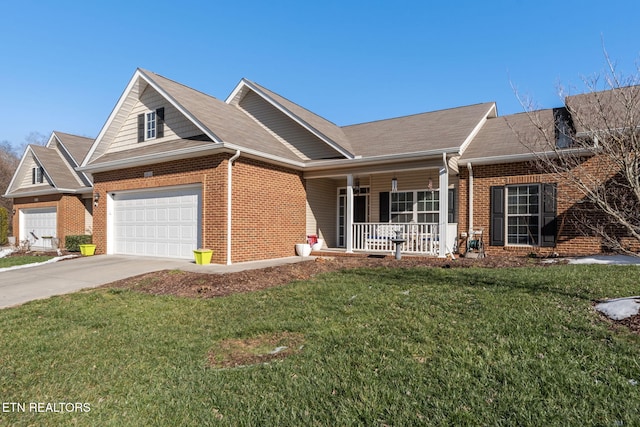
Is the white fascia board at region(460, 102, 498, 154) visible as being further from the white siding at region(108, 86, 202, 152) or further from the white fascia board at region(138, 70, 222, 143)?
the white siding at region(108, 86, 202, 152)

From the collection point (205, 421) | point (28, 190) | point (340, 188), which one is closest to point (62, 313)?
point (205, 421)

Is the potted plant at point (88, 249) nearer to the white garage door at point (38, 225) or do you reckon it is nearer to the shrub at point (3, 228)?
the white garage door at point (38, 225)

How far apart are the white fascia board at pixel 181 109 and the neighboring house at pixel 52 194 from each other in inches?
339

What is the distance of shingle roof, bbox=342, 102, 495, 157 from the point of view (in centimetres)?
1227

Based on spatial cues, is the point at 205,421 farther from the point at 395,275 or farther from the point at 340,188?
the point at 340,188

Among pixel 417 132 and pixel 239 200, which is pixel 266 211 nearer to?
pixel 239 200

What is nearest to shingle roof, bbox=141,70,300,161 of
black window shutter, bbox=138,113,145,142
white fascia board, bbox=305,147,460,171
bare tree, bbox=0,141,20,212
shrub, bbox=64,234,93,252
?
white fascia board, bbox=305,147,460,171

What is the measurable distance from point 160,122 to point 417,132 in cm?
922

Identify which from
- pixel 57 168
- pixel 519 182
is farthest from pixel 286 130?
pixel 57 168

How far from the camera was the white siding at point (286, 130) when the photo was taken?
14039mm

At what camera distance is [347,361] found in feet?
12.7

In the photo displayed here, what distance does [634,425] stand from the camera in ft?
8.65

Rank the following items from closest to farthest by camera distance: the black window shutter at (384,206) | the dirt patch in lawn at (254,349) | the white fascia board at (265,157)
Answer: the dirt patch in lawn at (254,349)
the white fascia board at (265,157)
the black window shutter at (384,206)

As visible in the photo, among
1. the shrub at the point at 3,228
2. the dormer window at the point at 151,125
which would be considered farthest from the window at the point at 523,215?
the shrub at the point at 3,228
